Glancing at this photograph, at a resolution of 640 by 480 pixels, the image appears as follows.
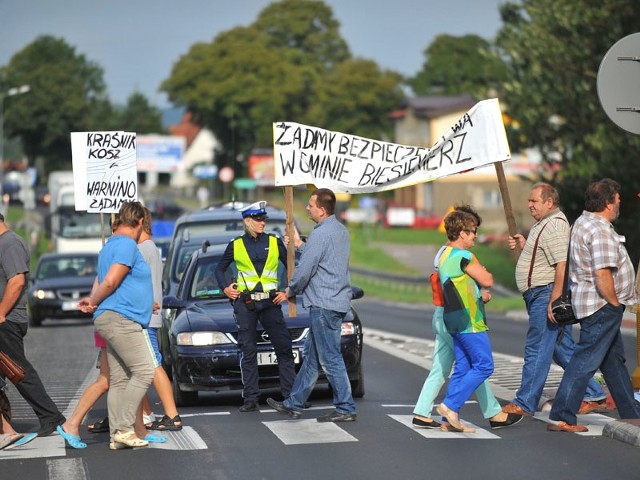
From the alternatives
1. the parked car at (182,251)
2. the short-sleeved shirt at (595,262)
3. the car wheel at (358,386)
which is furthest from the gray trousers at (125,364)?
the parked car at (182,251)

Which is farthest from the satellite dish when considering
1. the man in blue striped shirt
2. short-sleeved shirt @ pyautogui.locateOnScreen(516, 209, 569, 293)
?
the man in blue striped shirt

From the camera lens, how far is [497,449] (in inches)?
401

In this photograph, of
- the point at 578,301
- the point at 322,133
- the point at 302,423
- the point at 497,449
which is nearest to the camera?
the point at 497,449

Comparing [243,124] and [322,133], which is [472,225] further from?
[243,124]

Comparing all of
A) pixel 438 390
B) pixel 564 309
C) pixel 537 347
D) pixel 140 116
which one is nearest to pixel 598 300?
pixel 564 309

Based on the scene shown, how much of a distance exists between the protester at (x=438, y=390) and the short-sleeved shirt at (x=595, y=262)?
745mm

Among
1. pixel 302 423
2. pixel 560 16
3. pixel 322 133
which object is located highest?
pixel 560 16

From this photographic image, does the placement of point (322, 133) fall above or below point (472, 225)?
above

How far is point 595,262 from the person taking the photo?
1068 centimetres

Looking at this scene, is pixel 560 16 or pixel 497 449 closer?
pixel 497 449

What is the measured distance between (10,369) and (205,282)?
12.8 ft

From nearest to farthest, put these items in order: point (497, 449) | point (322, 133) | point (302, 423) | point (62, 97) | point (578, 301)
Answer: point (497, 449) → point (578, 301) → point (302, 423) → point (322, 133) → point (62, 97)

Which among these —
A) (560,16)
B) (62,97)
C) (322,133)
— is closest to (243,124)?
(62,97)

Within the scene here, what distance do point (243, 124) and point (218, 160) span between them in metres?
6.92
